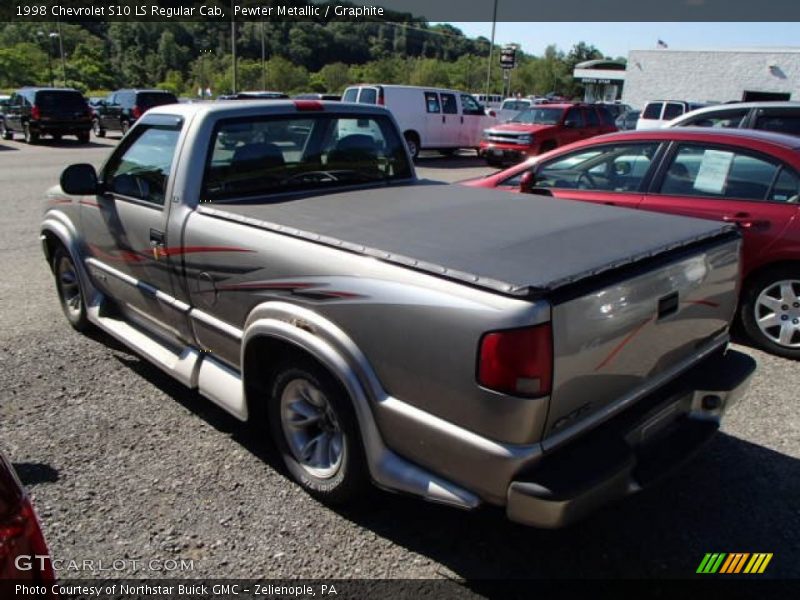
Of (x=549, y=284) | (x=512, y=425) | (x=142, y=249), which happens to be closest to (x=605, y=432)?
(x=512, y=425)

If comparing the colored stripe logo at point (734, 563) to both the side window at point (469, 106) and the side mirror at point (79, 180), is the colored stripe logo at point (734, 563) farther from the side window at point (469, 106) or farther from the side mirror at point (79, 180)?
the side window at point (469, 106)

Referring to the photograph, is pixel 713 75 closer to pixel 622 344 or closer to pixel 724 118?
pixel 724 118

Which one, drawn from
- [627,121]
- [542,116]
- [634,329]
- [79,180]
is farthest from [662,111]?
[634,329]

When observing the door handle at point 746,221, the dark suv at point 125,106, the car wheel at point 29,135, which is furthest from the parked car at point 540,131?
the car wheel at point 29,135

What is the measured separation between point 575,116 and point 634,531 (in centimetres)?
1650

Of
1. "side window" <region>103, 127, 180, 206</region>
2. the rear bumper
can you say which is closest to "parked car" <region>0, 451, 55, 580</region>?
the rear bumper

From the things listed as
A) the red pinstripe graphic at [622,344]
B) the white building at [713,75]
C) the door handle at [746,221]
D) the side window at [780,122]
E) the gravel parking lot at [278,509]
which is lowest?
the gravel parking lot at [278,509]

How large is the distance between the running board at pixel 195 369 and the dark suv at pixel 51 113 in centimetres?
2112

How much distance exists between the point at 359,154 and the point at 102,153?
18.0 m

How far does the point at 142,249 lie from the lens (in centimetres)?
372

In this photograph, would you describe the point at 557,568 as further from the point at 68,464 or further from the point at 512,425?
the point at 68,464

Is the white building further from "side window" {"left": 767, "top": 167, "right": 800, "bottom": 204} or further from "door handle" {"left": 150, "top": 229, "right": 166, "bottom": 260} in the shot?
"door handle" {"left": 150, "top": 229, "right": 166, "bottom": 260}

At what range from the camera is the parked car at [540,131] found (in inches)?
663

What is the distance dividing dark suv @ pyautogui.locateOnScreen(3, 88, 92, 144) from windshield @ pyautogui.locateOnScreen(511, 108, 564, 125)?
15315 mm
